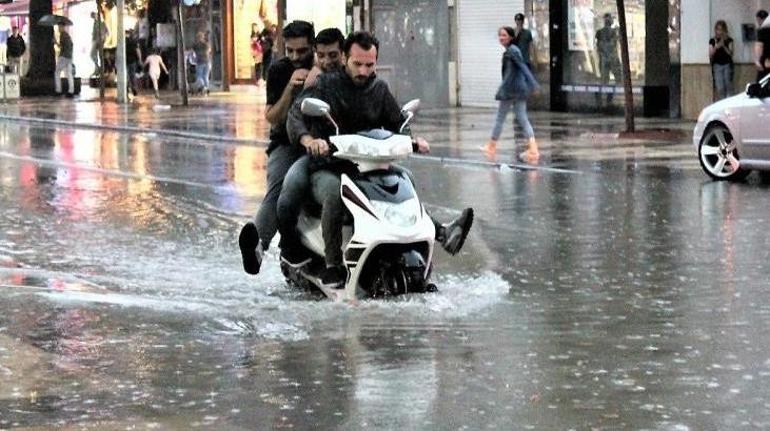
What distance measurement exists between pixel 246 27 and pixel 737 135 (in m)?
33.2

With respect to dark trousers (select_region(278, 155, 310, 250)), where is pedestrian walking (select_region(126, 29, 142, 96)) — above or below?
above

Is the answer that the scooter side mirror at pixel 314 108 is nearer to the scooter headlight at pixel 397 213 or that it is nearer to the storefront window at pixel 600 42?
the scooter headlight at pixel 397 213

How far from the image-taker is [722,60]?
2725 cm

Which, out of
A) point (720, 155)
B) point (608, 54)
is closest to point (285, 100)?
point (720, 155)

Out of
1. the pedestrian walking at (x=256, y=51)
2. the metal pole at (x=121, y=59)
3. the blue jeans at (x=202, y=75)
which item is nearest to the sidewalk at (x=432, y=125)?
the metal pole at (x=121, y=59)

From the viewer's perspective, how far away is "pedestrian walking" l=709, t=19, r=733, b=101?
27227mm

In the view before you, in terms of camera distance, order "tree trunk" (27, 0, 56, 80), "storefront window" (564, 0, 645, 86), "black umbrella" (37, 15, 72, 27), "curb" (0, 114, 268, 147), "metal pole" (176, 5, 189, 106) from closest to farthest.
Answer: "curb" (0, 114, 268, 147), "storefront window" (564, 0, 645, 86), "metal pole" (176, 5, 189, 106), "black umbrella" (37, 15, 72, 27), "tree trunk" (27, 0, 56, 80)

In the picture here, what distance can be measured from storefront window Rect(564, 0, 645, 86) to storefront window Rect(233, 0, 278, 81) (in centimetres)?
1816

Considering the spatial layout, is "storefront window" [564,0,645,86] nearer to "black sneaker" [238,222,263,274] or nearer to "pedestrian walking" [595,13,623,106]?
"pedestrian walking" [595,13,623,106]

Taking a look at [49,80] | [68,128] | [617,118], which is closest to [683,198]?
[617,118]

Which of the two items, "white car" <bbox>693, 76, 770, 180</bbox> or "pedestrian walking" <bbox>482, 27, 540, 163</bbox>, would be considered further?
"pedestrian walking" <bbox>482, 27, 540, 163</bbox>

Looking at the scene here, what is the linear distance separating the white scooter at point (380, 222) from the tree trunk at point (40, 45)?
1461 inches

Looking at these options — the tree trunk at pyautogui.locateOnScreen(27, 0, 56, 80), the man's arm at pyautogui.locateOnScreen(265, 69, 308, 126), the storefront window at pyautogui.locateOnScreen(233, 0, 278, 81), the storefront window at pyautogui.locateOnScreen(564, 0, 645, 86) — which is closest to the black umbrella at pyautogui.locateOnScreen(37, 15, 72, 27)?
the tree trunk at pyautogui.locateOnScreen(27, 0, 56, 80)

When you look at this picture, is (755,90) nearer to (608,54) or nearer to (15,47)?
(608,54)
